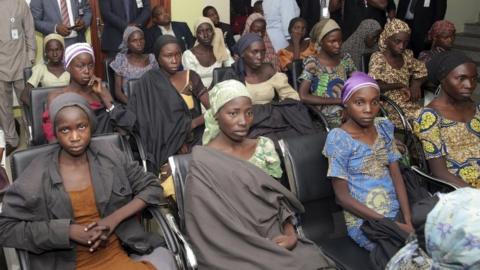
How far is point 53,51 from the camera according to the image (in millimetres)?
4098

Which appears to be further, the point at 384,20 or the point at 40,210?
the point at 384,20

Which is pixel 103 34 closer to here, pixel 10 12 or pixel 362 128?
pixel 10 12

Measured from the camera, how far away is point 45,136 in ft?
10.3

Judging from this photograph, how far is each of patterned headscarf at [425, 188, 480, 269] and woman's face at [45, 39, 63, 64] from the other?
11.7 feet

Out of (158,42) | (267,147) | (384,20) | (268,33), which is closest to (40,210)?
(267,147)

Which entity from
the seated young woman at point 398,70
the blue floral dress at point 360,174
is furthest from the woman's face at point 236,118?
the seated young woman at point 398,70

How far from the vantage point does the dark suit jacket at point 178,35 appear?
4.93 metres

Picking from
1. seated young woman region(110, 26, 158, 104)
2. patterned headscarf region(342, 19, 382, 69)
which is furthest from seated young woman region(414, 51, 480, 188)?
seated young woman region(110, 26, 158, 104)

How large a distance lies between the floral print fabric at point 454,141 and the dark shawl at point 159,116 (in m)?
1.53

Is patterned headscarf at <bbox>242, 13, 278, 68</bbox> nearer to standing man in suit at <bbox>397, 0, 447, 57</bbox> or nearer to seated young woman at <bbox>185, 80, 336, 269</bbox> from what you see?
standing man in suit at <bbox>397, 0, 447, 57</bbox>

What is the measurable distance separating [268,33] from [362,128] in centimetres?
331

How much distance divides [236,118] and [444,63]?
1.29 metres

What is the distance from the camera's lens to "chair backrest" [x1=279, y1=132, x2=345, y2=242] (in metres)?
2.48

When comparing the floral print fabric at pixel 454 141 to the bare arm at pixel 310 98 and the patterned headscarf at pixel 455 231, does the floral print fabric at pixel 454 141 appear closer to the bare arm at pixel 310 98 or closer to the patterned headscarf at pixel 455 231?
the bare arm at pixel 310 98
